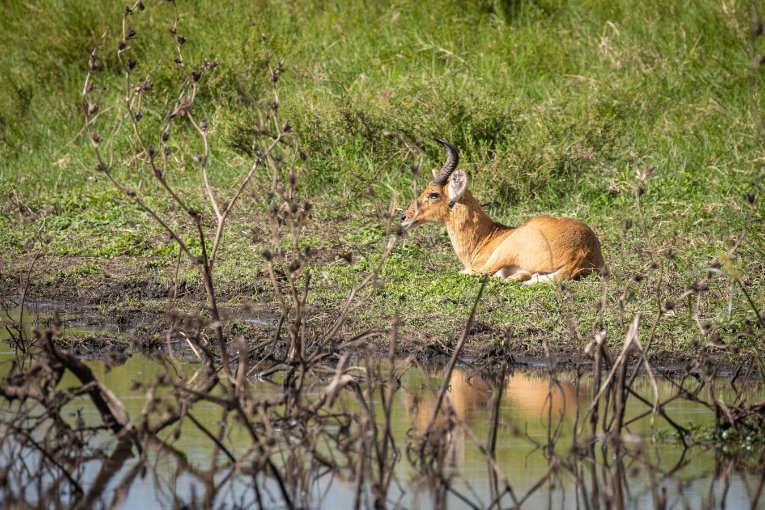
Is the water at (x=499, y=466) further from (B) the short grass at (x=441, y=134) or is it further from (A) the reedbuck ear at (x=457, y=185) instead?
(A) the reedbuck ear at (x=457, y=185)

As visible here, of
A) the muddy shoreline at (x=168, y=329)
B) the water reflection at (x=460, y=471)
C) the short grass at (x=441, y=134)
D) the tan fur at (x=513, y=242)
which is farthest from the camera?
the tan fur at (x=513, y=242)

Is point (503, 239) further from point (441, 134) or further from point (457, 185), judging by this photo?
point (441, 134)

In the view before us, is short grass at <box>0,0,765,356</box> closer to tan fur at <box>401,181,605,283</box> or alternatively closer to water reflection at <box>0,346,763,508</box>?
tan fur at <box>401,181,605,283</box>

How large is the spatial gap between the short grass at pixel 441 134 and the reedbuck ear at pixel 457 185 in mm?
381

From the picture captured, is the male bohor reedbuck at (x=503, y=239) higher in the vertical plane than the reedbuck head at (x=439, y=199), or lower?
lower

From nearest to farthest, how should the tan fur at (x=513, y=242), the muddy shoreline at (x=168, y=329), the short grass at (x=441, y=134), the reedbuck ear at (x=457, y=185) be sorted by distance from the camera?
the muddy shoreline at (x=168, y=329), the short grass at (x=441, y=134), the tan fur at (x=513, y=242), the reedbuck ear at (x=457, y=185)

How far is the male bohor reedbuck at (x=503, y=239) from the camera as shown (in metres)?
8.43

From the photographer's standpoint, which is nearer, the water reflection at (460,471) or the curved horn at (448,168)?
the water reflection at (460,471)

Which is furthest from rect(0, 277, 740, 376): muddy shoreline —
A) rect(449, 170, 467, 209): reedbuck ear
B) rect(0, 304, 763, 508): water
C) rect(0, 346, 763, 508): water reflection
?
rect(449, 170, 467, 209): reedbuck ear

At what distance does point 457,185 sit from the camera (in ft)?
30.4

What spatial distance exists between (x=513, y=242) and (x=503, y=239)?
0.27m

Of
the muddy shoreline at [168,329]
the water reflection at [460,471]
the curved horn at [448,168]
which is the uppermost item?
the curved horn at [448,168]

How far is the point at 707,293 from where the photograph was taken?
7766 millimetres

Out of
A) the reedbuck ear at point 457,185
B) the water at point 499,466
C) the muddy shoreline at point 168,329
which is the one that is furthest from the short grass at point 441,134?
the water at point 499,466
